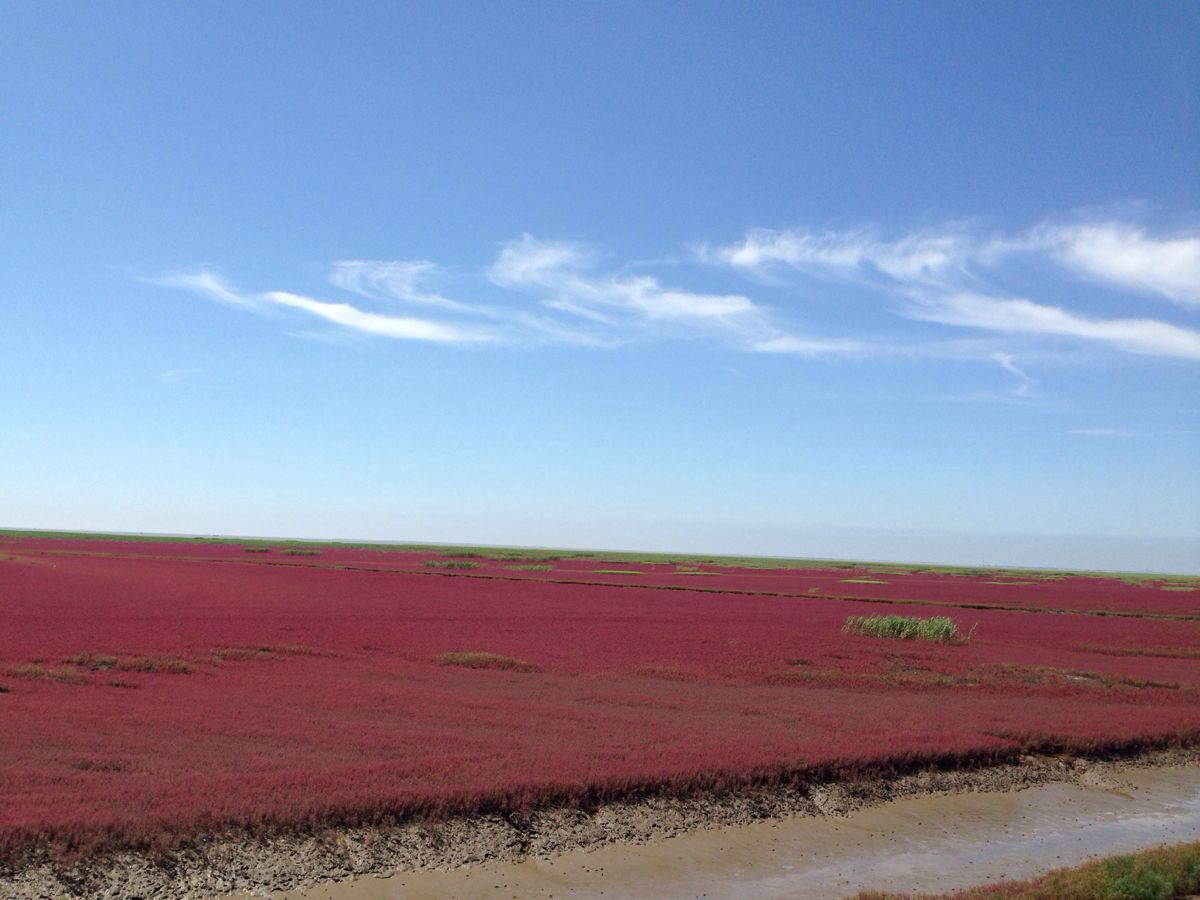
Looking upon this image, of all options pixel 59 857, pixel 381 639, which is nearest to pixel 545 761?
pixel 59 857

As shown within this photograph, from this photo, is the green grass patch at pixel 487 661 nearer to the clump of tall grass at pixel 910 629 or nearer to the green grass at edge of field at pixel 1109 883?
the green grass at edge of field at pixel 1109 883

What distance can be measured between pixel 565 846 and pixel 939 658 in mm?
22178

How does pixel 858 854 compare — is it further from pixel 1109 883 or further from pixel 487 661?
pixel 487 661

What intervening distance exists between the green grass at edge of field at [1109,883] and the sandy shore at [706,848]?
92 centimetres

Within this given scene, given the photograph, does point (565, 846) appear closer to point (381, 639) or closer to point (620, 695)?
point (620, 695)

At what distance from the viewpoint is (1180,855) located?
10.8 metres

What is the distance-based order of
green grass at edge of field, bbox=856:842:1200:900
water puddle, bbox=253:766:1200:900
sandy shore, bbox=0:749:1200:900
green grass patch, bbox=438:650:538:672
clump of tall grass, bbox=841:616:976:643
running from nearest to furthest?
green grass at edge of field, bbox=856:842:1200:900, sandy shore, bbox=0:749:1200:900, water puddle, bbox=253:766:1200:900, green grass patch, bbox=438:650:538:672, clump of tall grass, bbox=841:616:976:643

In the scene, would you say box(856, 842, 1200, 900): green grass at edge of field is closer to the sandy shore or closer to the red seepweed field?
the sandy shore

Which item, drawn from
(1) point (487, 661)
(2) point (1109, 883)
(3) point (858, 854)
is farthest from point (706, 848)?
(1) point (487, 661)

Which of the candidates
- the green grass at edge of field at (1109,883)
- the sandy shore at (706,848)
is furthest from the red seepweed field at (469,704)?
the green grass at edge of field at (1109,883)

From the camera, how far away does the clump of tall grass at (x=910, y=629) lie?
3525 centimetres

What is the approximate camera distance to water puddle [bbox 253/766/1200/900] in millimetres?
10422

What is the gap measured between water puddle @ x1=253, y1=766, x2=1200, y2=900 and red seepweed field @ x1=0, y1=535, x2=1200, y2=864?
1284mm

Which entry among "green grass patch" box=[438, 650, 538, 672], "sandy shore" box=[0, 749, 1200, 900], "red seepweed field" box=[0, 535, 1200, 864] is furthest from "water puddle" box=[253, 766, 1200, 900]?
"green grass patch" box=[438, 650, 538, 672]
